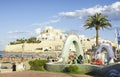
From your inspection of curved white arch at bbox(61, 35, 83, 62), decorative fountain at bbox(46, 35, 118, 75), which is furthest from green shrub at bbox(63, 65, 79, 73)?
curved white arch at bbox(61, 35, 83, 62)

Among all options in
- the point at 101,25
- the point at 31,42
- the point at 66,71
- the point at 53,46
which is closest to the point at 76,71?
the point at 66,71

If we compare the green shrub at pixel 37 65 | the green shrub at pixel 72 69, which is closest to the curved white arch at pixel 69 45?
the green shrub at pixel 37 65

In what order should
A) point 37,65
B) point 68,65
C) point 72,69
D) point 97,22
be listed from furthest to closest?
point 97,22, point 37,65, point 68,65, point 72,69

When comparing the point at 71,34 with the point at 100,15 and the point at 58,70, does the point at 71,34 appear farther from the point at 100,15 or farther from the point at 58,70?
the point at 100,15

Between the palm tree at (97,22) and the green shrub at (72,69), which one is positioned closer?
the green shrub at (72,69)

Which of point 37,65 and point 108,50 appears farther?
point 108,50

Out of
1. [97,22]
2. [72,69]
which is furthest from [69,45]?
[97,22]

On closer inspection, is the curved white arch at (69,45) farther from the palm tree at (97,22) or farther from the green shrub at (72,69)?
the palm tree at (97,22)

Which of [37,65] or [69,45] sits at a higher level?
[69,45]

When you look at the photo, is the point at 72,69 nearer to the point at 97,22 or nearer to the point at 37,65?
the point at 37,65

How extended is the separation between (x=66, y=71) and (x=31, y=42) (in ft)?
491

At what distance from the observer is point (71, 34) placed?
3275 centimetres

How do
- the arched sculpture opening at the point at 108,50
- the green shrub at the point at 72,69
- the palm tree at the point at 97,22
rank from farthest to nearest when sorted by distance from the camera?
the palm tree at the point at 97,22 < the arched sculpture opening at the point at 108,50 < the green shrub at the point at 72,69

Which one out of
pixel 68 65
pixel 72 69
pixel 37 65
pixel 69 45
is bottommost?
pixel 72 69
